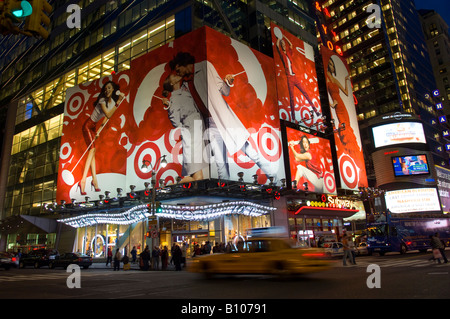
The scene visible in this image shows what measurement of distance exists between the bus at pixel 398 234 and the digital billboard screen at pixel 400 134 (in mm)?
29277

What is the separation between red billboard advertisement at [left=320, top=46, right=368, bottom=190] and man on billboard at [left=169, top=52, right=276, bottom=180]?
1549 cm

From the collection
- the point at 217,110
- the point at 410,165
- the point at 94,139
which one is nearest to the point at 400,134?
the point at 410,165

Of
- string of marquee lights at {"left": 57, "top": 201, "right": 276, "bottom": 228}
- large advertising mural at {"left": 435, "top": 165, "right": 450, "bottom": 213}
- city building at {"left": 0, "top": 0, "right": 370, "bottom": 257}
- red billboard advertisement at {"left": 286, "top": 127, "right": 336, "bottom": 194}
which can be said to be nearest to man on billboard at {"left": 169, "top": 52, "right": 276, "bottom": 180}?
city building at {"left": 0, "top": 0, "right": 370, "bottom": 257}

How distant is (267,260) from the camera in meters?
12.1

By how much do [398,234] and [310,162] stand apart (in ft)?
36.7

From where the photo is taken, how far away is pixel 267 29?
43094mm

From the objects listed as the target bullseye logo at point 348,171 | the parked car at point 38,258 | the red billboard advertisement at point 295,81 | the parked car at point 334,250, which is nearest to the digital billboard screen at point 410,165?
the target bullseye logo at point 348,171

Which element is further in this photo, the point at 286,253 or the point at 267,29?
the point at 267,29

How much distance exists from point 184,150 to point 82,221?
1598cm

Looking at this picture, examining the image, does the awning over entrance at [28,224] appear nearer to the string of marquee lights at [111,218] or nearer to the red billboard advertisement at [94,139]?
the red billboard advertisement at [94,139]

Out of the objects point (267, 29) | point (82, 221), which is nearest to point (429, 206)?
point (267, 29)

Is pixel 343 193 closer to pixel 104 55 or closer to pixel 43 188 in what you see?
pixel 104 55

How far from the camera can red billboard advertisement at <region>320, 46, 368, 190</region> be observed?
43.9 m

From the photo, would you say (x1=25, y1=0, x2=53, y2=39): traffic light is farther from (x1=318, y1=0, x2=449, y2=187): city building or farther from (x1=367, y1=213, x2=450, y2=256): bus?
(x1=318, y1=0, x2=449, y2=187): city building
